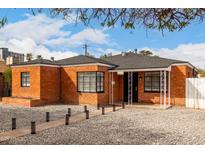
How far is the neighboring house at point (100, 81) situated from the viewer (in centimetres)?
1689

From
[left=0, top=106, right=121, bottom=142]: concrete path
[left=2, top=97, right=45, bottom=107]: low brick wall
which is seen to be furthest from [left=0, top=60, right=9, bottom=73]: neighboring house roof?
[left=0, top=106, right=121, bottom=142]: concrete path

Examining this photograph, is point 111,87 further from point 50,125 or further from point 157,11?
point 157,11

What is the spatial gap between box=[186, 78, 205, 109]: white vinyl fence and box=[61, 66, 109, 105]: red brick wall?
476 cm

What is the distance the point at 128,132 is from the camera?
9258mm

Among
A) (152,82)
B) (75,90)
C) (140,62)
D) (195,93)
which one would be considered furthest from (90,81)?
(195,93)

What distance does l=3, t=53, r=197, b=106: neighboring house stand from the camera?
1689cm

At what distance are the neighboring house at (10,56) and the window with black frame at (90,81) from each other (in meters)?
10.9

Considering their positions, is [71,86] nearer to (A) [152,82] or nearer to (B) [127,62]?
(B) [127,62]

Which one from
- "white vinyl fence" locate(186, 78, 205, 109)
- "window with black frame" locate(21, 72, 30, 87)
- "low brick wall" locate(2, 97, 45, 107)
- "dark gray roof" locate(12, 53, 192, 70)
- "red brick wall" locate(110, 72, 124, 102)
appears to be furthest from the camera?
"red brick wall" locate(110, 72, 124, 102)

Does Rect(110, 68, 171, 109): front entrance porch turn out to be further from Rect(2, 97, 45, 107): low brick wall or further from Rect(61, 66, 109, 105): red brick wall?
Rect(2, 97, 45, 107): low brick wall

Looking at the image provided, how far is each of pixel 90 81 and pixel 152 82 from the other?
3743mm

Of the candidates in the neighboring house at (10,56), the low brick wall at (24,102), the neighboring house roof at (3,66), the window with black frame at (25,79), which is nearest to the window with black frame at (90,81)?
the low brick wall at (24,102)

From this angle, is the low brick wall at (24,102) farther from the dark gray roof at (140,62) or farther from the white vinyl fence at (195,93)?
the white vinyl fence at (195,93)
